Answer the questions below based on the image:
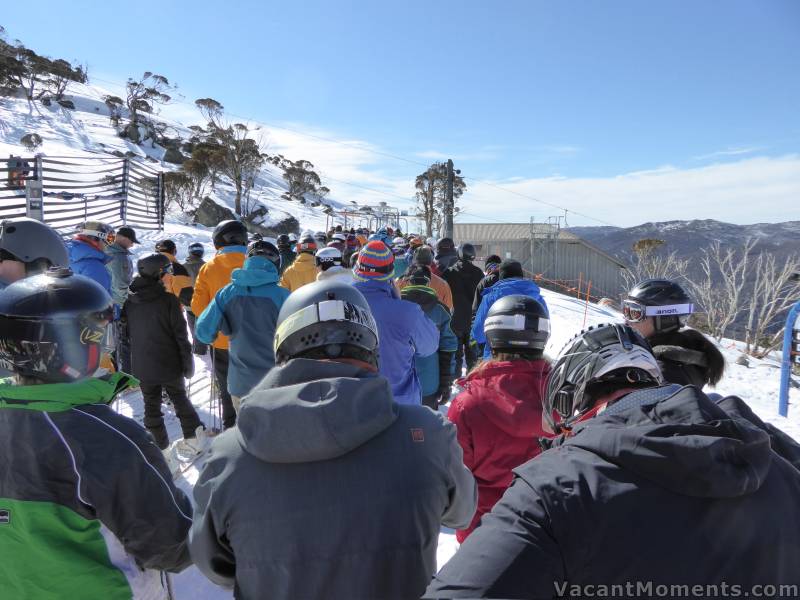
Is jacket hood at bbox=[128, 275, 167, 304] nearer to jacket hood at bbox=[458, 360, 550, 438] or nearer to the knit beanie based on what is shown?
jacket hood at bbox=[458, 360, 550, 438]

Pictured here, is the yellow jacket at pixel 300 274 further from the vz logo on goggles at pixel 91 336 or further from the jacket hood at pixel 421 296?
the vz logo on goggles at pixel 91 336

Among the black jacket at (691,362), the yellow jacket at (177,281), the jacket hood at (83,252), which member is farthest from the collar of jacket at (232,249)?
the black jacket at (691,362)

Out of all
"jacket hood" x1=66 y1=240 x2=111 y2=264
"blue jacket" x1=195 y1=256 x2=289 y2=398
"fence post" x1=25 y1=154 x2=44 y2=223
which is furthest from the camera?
"fence post" x1=25 y1=154 x2=44 y2=223

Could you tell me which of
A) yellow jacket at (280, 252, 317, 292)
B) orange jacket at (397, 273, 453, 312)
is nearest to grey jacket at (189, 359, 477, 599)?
orange jacket at (397, 273, 453, 312)

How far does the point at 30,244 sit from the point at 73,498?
251 centimetres

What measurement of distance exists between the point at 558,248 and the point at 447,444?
150 ft

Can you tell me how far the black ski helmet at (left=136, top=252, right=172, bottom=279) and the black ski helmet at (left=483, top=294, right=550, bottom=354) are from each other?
3.19 m

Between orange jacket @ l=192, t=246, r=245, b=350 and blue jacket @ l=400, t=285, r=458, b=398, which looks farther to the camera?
orange jacket @ l=192, t=246, r=245, b=350

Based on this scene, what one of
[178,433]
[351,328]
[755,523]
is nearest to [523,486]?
[755,523]

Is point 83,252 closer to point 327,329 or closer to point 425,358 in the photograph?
point 425,358

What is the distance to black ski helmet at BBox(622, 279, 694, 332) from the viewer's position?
292 cm

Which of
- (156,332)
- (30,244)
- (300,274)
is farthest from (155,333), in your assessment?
(300,274)

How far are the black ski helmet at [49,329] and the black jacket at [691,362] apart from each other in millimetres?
2610

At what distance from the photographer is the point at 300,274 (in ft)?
20.3
